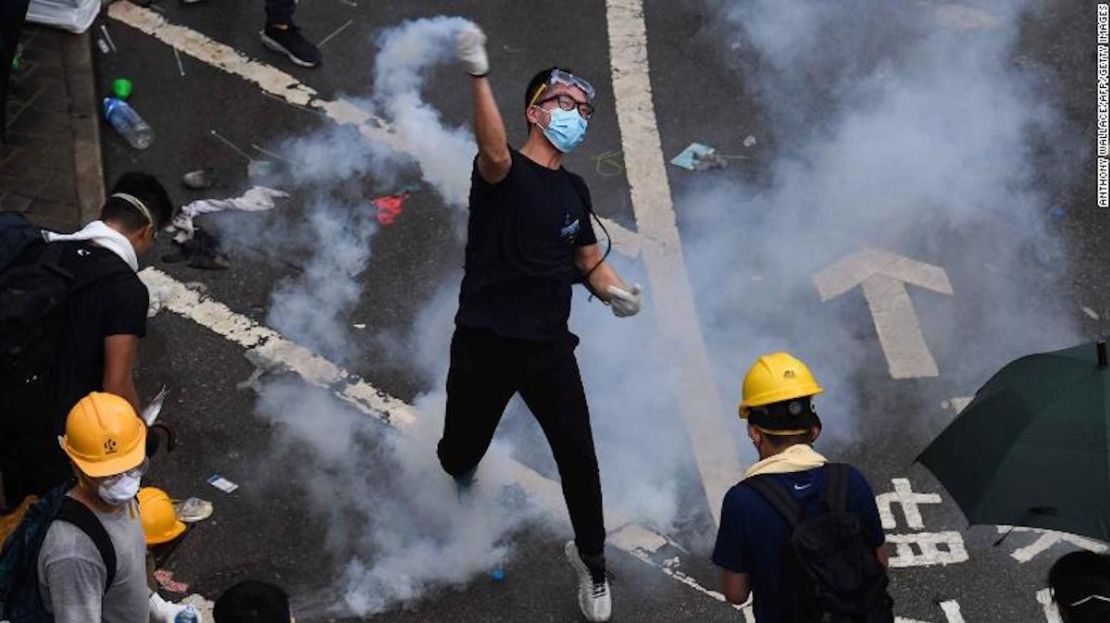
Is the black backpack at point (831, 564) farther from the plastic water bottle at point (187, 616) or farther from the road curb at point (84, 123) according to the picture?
the road curb at point (84, 123)

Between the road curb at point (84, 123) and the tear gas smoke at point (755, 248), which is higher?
the tear gas smoke at point (755, 248)

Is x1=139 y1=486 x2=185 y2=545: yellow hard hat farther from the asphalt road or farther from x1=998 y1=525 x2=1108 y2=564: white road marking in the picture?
x1=998 y1=525 x2=1108 y2=564: white road marking

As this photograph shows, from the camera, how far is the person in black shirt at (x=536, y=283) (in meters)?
5.33

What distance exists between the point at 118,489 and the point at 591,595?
200 cm

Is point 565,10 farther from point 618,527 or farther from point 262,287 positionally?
point 618,527

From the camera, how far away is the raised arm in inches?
201

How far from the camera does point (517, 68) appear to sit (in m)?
8.59

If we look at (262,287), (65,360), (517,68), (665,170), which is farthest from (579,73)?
(65,360)

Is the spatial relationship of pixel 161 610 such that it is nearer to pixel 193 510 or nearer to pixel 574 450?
pixel 193 510

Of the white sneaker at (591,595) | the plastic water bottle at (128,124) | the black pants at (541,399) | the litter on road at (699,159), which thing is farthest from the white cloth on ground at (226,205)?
the white sneaker at (591,595)

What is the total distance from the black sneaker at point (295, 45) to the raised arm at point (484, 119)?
135 inches

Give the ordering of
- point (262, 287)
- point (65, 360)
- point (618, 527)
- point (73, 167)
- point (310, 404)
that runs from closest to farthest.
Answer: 1. point (65, 360)
2. point (618, 527)
3. point (310, 404)
4. point (262, 287)
5. point (73, 167)

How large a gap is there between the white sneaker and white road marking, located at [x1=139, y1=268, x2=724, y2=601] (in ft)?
1.06

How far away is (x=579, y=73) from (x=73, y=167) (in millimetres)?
2653
